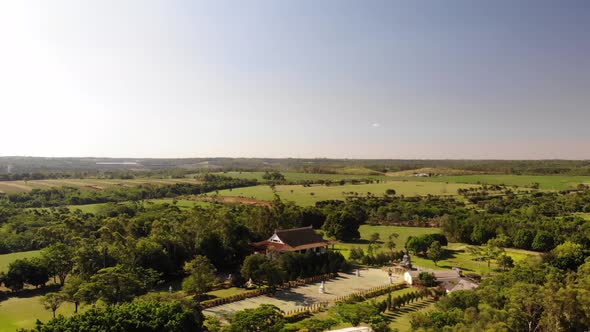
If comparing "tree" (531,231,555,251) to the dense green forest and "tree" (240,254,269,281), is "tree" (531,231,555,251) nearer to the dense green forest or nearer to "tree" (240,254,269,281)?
the dense green forest

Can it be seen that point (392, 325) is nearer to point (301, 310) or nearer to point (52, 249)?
point (301, 310)

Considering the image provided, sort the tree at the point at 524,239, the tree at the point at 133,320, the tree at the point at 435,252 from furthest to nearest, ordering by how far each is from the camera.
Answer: the tree at the point at 524,239 < the tree at the point at 435,252 < the tree at the point at 133,320

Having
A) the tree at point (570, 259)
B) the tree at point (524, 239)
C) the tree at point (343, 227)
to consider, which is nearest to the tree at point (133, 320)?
the tree at point (570, 259)

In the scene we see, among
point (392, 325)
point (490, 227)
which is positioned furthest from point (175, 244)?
point (490, 227)

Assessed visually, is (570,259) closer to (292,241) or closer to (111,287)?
(292,241)

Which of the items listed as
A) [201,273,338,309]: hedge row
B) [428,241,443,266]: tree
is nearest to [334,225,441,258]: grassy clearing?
[428,241,443,266]: tree

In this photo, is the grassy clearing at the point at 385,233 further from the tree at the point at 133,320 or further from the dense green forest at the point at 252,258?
the tree at the point at 133,320
